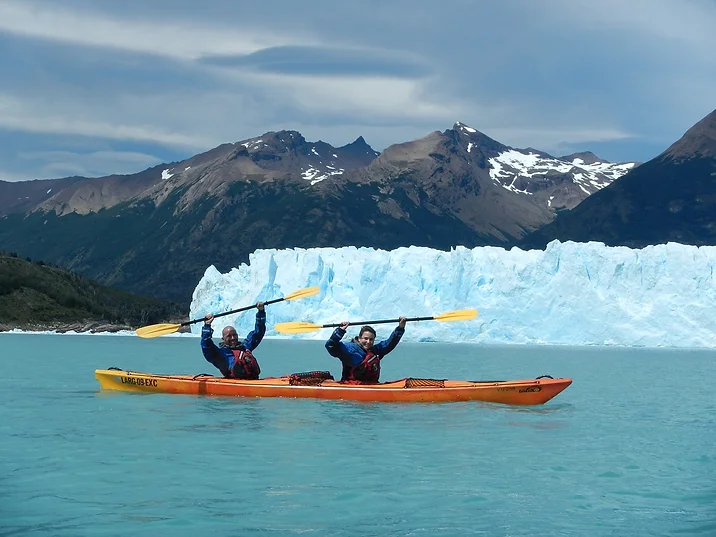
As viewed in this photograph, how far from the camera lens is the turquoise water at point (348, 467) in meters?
8.92

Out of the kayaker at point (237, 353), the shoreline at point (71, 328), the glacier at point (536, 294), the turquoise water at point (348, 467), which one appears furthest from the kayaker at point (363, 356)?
the shoreline at point (71, 328)

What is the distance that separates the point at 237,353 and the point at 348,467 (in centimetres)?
810

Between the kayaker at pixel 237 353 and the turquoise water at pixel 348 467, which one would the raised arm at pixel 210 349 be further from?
the turquoise water at pixel 348 467

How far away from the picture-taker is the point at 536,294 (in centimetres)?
5591

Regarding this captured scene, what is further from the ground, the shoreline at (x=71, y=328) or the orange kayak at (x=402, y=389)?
the shoreline at (x=71, y=328)

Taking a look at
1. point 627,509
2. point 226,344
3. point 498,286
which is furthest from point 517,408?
point 498,286

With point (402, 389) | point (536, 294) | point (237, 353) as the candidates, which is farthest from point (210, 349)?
point (536, 294)

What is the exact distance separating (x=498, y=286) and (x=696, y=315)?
11888 millimetres

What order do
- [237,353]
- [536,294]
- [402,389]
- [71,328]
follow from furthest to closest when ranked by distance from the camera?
[71,328], [536,294], [237,353], [402,389]

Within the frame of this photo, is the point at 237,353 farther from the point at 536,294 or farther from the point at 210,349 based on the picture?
the point at 536,294

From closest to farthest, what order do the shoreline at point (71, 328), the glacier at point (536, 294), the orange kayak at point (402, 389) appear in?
the orange kayak at point (402, 389) → the glacier at point (536, 294) → the shoreline at point (71, 328)

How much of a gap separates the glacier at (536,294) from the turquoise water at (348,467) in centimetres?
3501

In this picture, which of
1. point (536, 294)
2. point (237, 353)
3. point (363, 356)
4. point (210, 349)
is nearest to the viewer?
point (363, 356)

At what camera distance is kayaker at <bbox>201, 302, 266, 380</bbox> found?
1898cm
